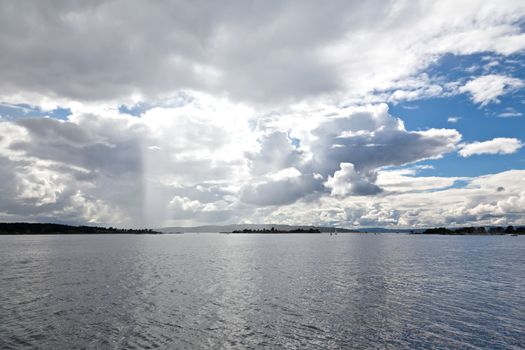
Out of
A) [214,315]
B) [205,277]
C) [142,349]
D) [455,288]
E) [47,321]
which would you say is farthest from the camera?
[205,277]

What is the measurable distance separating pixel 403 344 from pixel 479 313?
719 inches

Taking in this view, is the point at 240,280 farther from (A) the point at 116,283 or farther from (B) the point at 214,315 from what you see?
(B) the point at 214,315

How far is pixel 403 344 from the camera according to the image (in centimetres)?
3556

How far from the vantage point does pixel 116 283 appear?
227ft

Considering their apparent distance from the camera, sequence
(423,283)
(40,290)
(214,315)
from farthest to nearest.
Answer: (423,283)
(40,290)
(214,315)

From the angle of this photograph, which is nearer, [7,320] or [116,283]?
[7,320]

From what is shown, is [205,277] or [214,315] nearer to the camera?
[214,315]

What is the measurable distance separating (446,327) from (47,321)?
146ft

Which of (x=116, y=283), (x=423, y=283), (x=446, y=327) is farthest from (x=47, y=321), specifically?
(x=423, y=283)

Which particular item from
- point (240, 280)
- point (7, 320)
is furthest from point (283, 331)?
point (240, 280)

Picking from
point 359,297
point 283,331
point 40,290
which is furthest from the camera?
point 40,290

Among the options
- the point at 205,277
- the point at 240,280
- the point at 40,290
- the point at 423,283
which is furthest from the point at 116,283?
the point at 423,283

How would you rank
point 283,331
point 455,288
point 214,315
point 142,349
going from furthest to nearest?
point 455,288 → point 214,315 → point 283,331 → point 142,349

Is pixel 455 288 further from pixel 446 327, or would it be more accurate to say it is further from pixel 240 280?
pixel 240 280
